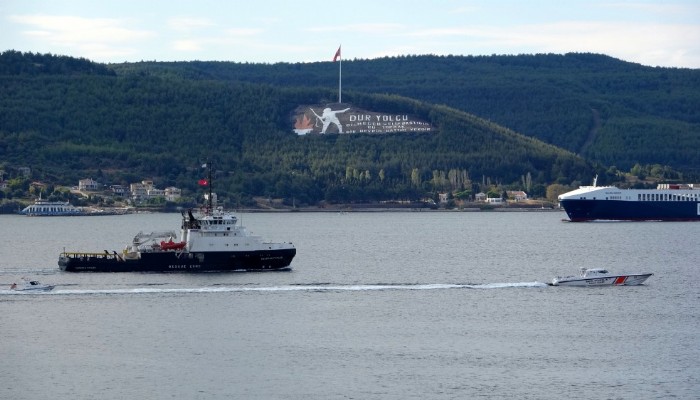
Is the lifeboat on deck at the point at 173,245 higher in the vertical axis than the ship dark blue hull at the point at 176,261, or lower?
higher

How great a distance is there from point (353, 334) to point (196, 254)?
30.8 metres

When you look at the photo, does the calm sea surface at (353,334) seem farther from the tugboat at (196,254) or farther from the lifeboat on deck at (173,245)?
the lifeboat on deck at (173,245)

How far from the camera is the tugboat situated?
11075 centimetres

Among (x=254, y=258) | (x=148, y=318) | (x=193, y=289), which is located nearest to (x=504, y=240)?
(x=254, y=258)

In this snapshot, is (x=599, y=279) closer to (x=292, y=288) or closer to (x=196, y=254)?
(x=292, y=288)

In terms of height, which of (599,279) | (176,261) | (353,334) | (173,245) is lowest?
(353,334)

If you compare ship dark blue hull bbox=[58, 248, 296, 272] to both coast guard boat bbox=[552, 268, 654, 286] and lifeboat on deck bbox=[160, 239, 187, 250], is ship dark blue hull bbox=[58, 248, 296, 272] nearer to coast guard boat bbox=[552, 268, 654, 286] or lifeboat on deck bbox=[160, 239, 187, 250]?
lifeboat on deck bbox=[160, 239, 187, 250]

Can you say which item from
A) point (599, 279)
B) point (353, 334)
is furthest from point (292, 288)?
point (599, 279)

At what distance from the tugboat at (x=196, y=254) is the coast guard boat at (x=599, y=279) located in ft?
76.1

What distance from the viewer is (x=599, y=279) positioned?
10606 cm

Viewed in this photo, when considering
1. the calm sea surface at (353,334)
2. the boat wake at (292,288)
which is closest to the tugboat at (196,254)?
the calm sea surface at (353,334)

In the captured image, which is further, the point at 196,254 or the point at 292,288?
the point at 196,254

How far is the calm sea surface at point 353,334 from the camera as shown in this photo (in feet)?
226

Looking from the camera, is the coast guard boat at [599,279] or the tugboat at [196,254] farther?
the tugboat at [196,254]
